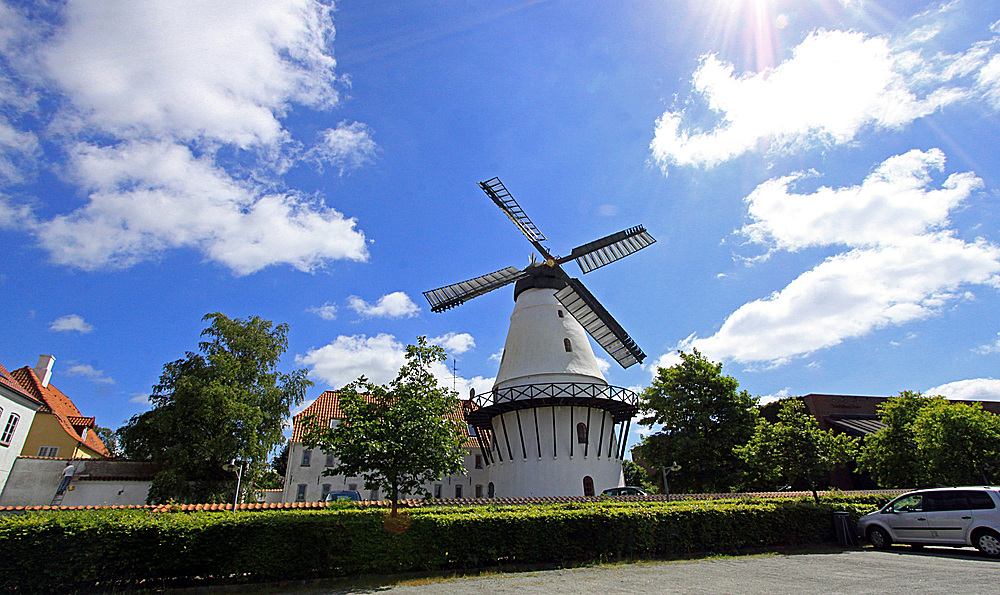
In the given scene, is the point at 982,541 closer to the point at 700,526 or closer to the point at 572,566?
the point at 700,526

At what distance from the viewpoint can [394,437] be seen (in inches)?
421

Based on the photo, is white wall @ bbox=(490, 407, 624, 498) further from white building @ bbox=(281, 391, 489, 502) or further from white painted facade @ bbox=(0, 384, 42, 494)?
white painted facade @ bbox=(0, 384, 42, 494)

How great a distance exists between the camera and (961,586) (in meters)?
7.34

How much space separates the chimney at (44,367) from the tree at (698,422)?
116 feet

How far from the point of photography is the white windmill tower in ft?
75.2

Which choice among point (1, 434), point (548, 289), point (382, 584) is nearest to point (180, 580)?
point (382, 584)

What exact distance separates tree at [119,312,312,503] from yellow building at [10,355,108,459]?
8765 mm

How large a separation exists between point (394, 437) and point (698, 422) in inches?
690

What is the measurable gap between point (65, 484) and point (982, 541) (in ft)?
103

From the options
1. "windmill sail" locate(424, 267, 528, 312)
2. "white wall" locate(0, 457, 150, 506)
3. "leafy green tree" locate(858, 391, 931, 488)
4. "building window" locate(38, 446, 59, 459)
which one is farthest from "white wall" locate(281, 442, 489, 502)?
"leafy green tree" locate(858, 391, 931, 488)

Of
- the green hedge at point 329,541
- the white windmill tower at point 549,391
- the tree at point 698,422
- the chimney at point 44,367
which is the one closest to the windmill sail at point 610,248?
the white windmill tower at point 549,391

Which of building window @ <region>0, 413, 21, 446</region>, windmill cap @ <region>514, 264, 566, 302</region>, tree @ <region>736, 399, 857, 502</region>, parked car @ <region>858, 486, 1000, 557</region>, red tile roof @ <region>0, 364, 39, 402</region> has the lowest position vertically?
parked car @ <region>858, 486, 1000, 557</region>

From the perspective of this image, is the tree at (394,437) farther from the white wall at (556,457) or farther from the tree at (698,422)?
the tree at (698,422)

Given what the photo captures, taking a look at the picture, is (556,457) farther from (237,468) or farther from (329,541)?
(329,541)
